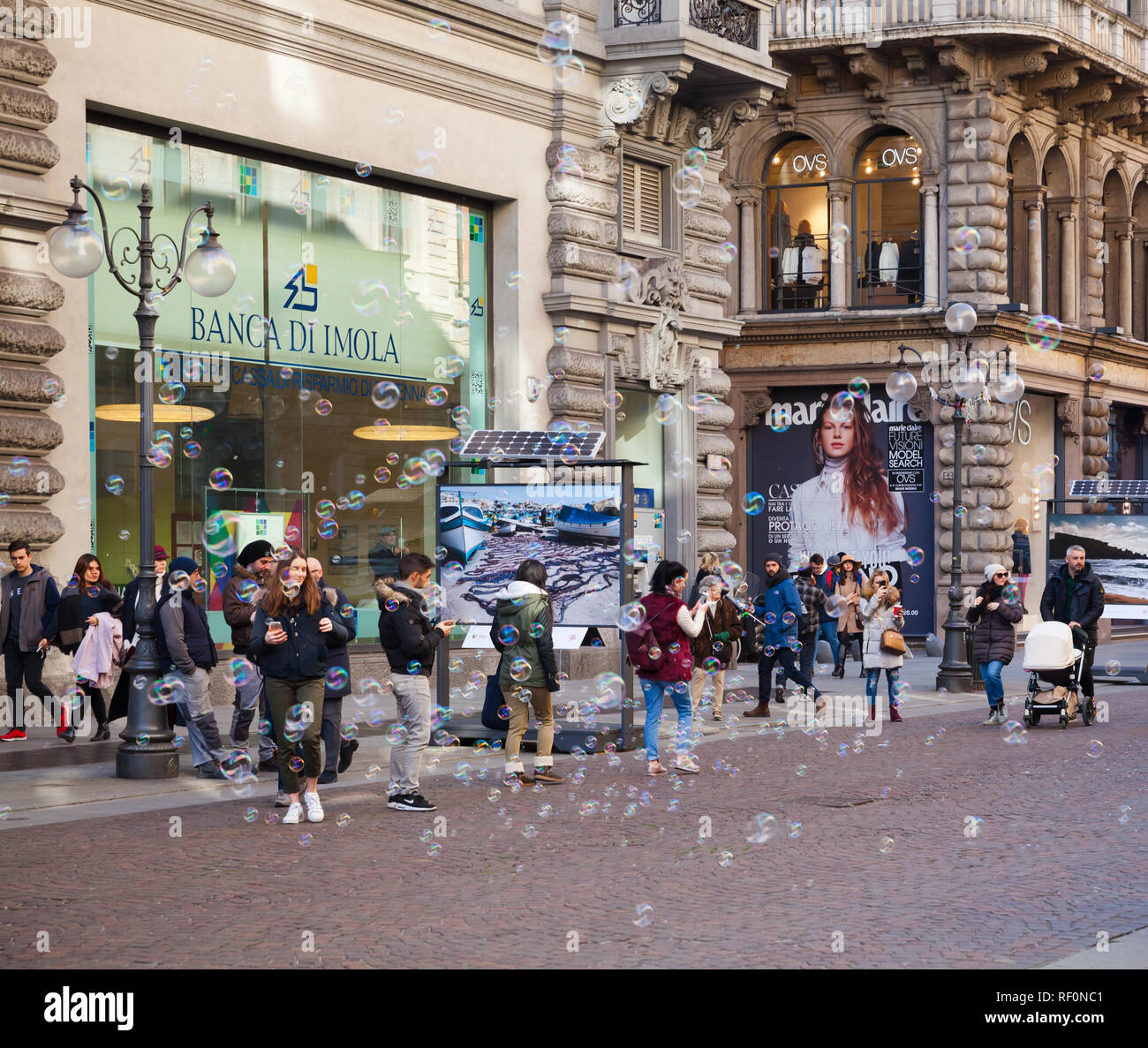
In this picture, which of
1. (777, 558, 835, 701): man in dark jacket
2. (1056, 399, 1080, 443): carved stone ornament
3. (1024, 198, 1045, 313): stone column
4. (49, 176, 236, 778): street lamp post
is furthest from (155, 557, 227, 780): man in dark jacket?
(1056, 399, 1080, 443): carved stone ornament

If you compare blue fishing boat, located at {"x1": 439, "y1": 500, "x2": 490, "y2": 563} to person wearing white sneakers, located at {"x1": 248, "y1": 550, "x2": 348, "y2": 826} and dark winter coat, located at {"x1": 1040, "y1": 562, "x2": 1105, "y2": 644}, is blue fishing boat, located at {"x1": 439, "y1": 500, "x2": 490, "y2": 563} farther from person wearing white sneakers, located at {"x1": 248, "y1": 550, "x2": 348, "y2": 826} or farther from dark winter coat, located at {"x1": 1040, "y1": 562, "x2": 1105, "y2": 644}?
dark winter coat, located at {"x1": 1040, "y1": 562, "x2": 1105, "y2": 644}

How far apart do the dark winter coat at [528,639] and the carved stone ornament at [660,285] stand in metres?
10.6

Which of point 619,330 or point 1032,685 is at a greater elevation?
point 619,330

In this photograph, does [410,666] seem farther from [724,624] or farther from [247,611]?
[724,624]

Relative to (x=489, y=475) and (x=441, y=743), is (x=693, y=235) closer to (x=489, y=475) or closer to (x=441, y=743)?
(x=489, y=475)

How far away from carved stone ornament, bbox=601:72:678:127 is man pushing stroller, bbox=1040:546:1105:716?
832 cm

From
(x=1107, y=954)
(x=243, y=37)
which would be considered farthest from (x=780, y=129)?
(x=1107, y=954)

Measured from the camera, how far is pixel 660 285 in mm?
23828

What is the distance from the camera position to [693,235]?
2486cm

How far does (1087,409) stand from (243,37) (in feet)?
68.4

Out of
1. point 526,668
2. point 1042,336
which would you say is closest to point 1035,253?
point 1042,336

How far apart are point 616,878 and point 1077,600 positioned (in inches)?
443

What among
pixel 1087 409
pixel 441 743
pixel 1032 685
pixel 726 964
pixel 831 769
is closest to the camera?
pixel 726 964

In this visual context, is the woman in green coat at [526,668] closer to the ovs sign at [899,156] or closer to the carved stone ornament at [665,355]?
the carved stone ornament at [665,355]
